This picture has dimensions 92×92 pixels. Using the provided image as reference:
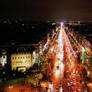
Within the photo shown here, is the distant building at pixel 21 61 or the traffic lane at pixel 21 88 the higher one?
the distant building at pixel 21 61

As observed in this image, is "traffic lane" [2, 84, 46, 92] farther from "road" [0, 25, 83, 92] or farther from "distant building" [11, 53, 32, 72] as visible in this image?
"distant building" [11, 53, 32, 72]

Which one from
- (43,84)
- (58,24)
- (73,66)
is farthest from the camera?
(73,66)

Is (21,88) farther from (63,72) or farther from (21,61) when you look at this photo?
(63,72)

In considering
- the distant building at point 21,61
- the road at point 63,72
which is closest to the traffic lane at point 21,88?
the road at point 63,72

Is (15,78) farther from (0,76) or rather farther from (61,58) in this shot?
(61,58)

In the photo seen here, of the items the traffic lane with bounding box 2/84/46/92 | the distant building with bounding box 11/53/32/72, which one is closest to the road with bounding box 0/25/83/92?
the traffic lane with bounding box 2/84/46/92

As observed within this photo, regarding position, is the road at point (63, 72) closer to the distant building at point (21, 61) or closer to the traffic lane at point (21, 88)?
the traffic lane at point (21, 88)

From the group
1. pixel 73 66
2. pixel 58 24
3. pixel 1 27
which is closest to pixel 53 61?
pixel 73 66

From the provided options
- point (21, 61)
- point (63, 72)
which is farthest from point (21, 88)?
point (63, 72)
